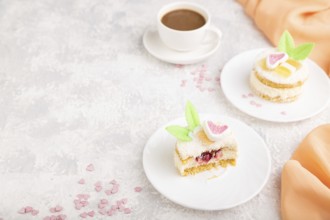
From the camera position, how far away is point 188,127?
150 cm

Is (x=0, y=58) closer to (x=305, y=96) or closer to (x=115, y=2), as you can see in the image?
(x=115, y=2)

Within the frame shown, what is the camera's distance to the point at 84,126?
1.67 metres

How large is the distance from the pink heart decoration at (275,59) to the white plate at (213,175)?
0.83 feet

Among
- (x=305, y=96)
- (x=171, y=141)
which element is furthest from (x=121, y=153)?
(x=305, y=96)

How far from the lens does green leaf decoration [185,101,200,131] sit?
58.7 inches

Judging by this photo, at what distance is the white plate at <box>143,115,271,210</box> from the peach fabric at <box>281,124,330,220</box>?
75 mm

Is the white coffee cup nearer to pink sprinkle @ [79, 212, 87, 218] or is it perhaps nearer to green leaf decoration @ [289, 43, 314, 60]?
green leaf decoration @ [289, 43, 314, 60]

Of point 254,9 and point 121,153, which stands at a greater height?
point 254,9

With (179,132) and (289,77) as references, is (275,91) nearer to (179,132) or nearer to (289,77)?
(289,77)

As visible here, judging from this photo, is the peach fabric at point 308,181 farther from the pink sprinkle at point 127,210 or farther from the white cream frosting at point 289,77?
Answer: the pink sprinkle at point 127,210

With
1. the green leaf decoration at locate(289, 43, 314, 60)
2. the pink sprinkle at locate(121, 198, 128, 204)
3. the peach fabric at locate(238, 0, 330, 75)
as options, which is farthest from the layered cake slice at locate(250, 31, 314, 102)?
the pink sprinkle at locate(121, 198, 128, 204)

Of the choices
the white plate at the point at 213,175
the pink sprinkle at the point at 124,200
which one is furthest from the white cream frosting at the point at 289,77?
the pink sprinkle at the point at 124,200

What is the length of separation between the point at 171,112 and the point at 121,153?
0.83 ft

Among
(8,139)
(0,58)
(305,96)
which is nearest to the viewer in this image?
(8,139)
